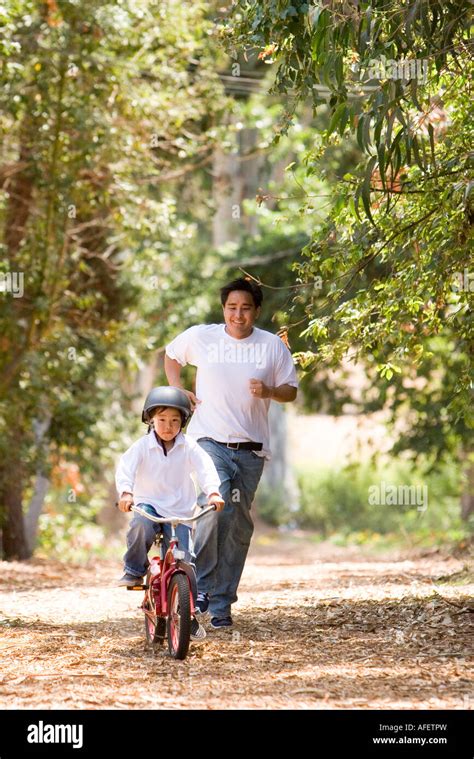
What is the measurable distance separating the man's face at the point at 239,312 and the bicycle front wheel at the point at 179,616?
1826 millimetres

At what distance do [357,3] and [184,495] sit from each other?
110 inches

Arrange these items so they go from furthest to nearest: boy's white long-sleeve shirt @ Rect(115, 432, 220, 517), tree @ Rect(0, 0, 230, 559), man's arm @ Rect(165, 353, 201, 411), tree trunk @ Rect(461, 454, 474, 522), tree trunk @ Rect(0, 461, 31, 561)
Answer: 1. tree trunk @ Rect(461, 454, 474, 522)
2. tree trunk @ Rect(0, 461, 31, 561)
3. tree @ Rect(0, 0, 230, 559)
4. man's arm @ Rect(165, 353, 201, 411)
5. boy's white long-sleeve shirt @ Rect(115, 432, 220, 517)

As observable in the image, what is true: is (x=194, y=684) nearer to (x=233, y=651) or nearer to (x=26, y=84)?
(x=233, y=651)

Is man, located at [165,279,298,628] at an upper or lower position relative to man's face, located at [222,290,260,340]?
lower

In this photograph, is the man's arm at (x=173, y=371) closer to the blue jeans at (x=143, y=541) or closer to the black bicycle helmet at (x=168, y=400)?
the black bicycle helmet at (x=168, y=400)

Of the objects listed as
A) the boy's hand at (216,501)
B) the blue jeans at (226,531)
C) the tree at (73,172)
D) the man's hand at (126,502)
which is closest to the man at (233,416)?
the blue jeans at (226,531)

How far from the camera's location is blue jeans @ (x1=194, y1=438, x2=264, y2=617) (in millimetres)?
7309

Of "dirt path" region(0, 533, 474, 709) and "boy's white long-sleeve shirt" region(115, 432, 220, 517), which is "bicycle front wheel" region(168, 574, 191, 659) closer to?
"dirt path" region(0, 533, 474, 709)

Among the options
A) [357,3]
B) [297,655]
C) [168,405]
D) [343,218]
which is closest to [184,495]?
[168,405]

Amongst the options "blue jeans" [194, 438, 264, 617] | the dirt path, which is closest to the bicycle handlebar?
the dirt path

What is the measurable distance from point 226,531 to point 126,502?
131cm

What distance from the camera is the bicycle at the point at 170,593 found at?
615 centimetres

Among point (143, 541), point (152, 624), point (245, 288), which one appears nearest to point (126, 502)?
point (143, 541)

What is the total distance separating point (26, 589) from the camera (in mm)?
10258
